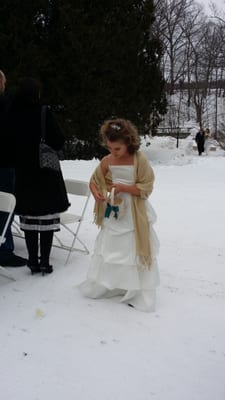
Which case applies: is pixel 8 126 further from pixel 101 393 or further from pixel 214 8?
pixel 214 8

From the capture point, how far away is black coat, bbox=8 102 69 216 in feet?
11.6

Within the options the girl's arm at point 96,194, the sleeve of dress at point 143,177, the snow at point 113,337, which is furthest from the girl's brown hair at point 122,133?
the snow at point 113,337

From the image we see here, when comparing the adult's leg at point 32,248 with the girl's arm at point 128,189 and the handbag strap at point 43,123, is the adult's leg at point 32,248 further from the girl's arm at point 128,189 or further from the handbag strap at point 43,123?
the girl's arm at point 128,189

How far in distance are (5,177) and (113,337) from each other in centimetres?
179

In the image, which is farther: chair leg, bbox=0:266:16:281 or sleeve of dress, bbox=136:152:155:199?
chair leg, bbox=0:266:16:281

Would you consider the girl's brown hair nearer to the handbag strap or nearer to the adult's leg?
the handbag strap

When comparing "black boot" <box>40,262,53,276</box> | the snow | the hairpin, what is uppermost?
the hairpin

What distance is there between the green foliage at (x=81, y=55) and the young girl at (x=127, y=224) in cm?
879

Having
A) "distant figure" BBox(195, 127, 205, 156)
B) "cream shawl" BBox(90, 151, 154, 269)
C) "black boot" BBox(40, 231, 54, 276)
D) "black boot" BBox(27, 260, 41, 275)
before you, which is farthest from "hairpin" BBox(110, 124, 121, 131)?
"distant figure" BBox(195, 127, 205, 156)

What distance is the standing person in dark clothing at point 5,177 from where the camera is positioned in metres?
3.61

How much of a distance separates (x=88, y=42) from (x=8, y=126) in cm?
1046

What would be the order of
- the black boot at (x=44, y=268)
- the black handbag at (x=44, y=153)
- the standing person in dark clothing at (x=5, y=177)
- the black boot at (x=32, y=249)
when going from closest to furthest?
the black handbag at (x=44, y=153) < the standing person in dark clothing at (x=5, y=177) < the black boot at (x=32, y=249) < the black boot at (x=44, y=268)

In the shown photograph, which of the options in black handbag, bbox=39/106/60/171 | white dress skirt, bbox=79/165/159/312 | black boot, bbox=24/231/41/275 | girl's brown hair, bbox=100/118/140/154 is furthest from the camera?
black boot, bbox=24/231/41/275

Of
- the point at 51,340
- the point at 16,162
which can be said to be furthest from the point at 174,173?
the point at 51,340
